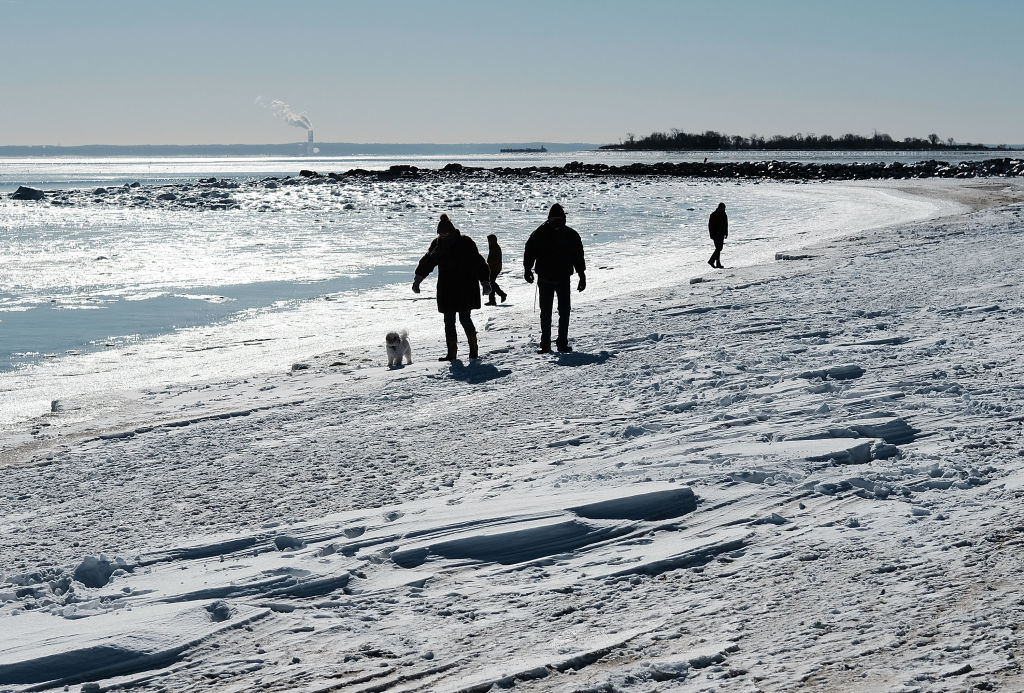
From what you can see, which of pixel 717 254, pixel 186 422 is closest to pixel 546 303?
pixel 186 422

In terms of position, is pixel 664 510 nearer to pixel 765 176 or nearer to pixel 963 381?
pixel 963 381

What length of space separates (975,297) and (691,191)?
147 ft

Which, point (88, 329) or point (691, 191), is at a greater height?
point (691, 191)

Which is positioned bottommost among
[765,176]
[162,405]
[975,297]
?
[162,405]

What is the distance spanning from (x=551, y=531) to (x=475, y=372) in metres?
4.53

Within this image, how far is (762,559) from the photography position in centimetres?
396

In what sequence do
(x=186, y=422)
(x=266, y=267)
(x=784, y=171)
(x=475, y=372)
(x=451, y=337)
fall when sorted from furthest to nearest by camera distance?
(x=784, y=171)
(x=266, y=267)
(x=451, y=337)
(x=475, y=372)
(x=186, y=422)

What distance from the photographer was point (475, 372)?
8.84 m

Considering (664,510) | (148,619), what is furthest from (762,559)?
(148,619)

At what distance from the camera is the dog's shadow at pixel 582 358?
8898mm

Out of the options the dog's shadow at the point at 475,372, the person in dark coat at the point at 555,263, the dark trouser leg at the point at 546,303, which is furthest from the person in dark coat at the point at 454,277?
the dark trouser leg at the point at 546,303

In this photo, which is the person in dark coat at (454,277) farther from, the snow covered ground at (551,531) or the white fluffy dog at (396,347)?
the snow covered ground at (551,531)

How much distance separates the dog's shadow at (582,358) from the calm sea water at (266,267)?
7.70 feet

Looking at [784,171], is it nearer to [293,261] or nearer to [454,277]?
[293,261]
